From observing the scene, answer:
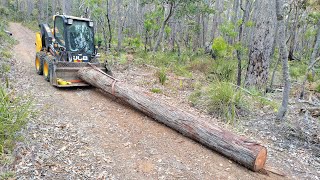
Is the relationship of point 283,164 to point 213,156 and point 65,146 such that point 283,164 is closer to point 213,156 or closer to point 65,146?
point 213,156

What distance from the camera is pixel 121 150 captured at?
4609mm

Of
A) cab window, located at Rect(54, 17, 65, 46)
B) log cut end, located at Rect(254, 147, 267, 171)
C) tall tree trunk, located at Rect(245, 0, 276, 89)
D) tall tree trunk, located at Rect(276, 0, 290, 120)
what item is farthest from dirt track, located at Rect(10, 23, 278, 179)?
tall tree trunk, located at Rect(245, 0, 276, 89)

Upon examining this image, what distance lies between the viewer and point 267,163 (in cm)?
452

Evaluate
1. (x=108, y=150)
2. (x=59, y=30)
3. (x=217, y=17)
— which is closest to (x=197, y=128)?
(x=108, y=150)

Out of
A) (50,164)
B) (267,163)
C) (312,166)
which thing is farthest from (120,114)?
(312,166)

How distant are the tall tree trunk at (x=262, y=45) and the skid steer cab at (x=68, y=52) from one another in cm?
474

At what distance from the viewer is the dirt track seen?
3918mm

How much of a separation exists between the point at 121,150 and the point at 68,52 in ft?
17.4

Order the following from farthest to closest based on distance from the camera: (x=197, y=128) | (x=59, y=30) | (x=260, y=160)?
(x=59, y=30), (x=197, y=128), (x=260, y=160)

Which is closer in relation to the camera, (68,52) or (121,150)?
(121,150)

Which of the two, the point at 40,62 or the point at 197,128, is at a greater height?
the point at 40,62

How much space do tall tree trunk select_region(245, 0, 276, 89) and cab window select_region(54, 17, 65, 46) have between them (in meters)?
6.29

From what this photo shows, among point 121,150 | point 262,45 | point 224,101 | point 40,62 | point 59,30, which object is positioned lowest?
point 121,150

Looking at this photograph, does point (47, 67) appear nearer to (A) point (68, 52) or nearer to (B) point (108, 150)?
(A) point (68, 52)
